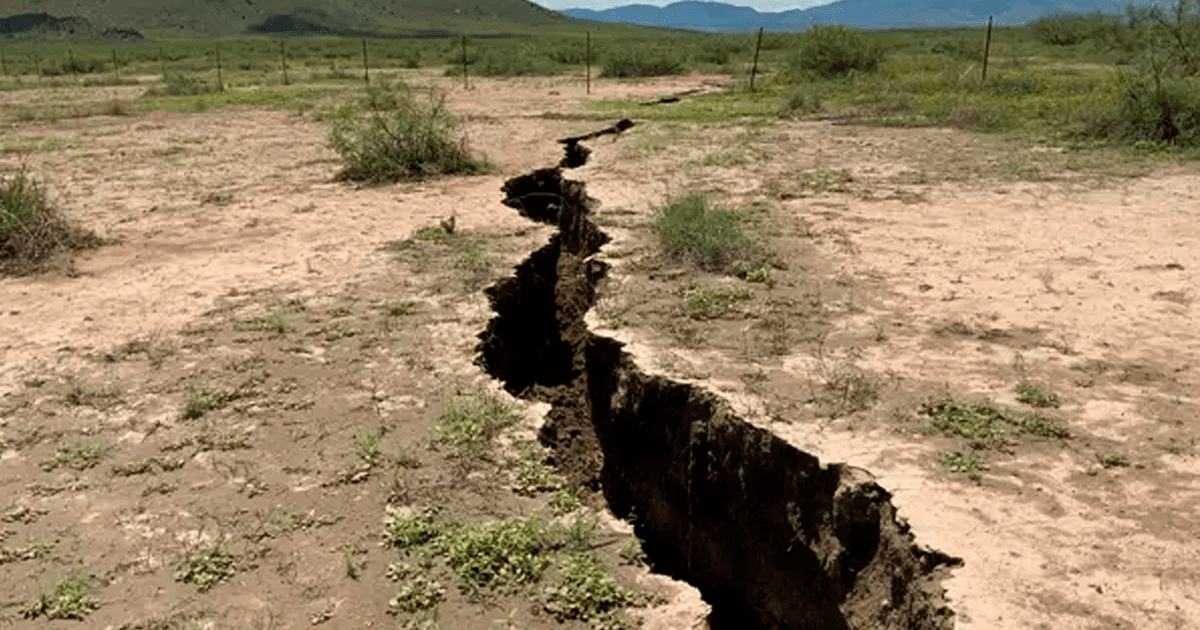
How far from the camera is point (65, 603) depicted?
3.62m

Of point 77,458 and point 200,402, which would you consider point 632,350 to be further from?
point 77,458

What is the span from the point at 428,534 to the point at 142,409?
2146 mm

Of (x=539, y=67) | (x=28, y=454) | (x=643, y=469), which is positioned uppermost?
(x=539, y=67)

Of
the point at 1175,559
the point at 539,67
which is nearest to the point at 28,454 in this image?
the point at 1175,559

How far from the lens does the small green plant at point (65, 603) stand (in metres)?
3.59

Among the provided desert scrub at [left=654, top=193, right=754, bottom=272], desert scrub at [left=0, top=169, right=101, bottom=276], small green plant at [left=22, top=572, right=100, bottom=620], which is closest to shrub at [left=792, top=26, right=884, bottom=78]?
desert scrub at [left=654, top=193, right=754, bottom=272]

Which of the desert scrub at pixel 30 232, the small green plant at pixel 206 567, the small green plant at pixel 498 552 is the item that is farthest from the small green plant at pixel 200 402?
the desert scrub at pixel 30 232

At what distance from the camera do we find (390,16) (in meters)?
129

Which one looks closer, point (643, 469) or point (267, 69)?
point (643, 469)

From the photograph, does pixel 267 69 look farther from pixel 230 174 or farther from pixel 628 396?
pixel 628 396

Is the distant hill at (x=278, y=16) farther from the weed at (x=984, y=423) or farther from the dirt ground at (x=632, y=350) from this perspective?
the weed at (x=984, y=423)

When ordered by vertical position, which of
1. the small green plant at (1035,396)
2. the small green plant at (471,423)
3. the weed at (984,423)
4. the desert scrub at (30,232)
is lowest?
the small green plant at (471,423)

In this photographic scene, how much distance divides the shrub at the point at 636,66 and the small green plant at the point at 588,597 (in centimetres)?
2467

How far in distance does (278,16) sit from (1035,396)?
4744 inches
